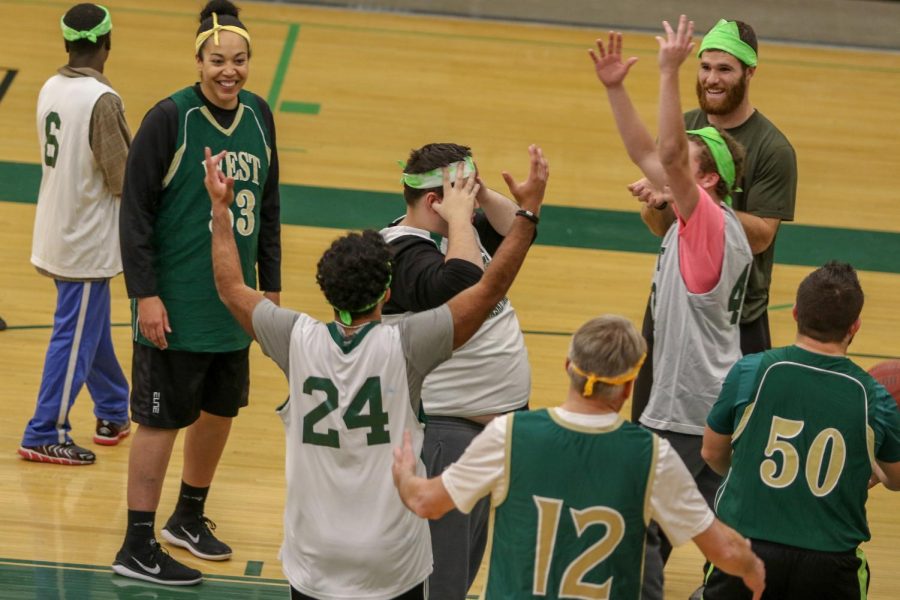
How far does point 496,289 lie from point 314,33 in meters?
8.73

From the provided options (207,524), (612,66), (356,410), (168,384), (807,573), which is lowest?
Result: (207,524)

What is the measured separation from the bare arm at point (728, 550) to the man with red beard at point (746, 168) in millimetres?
1375

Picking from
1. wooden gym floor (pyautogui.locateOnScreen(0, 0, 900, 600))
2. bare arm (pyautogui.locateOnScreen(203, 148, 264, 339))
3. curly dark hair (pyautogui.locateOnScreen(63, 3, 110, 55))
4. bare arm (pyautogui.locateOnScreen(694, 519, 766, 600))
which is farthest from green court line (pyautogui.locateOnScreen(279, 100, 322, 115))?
bare arm (pyautogui.locateOnScreen(694, 519, 766, 600))

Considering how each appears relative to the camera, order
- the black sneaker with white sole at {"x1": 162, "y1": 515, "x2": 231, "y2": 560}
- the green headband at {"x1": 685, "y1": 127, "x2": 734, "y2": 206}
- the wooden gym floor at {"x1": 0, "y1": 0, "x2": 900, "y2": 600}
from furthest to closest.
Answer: the wooden gym floor at {"x1": 0, "y1": 0, "x2": 900, "y2": 600} < the black sneaker with white sole at {"x1": 162, "y1": 515, "x2": 231, "y2": 560} < the green headband at {"x1": 685, "y1": 127, "x2": 734, "y2": 206}

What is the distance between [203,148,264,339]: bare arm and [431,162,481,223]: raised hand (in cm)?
59

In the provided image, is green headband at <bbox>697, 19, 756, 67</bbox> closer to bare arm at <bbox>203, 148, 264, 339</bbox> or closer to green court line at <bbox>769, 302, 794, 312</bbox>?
bare arm at <bbox>203, 148, 264, 339</bbox>

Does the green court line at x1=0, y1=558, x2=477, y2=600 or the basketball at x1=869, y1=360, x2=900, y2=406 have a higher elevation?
the basketball at x1=869, y1=360, x2=900, y2=406

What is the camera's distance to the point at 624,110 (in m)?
4.03

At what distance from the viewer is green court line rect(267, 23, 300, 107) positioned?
999 cm

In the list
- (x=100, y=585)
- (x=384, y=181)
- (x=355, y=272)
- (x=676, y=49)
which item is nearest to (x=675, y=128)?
(x=676, y=49)

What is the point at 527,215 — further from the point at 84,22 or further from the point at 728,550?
the point at 84,22

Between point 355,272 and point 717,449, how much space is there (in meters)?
1.08

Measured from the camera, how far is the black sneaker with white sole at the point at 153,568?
443 cm

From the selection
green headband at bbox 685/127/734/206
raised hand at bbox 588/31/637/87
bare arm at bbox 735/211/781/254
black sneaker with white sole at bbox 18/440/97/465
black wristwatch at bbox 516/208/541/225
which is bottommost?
black sneaker with white sole at bbox 18/440/97/465
